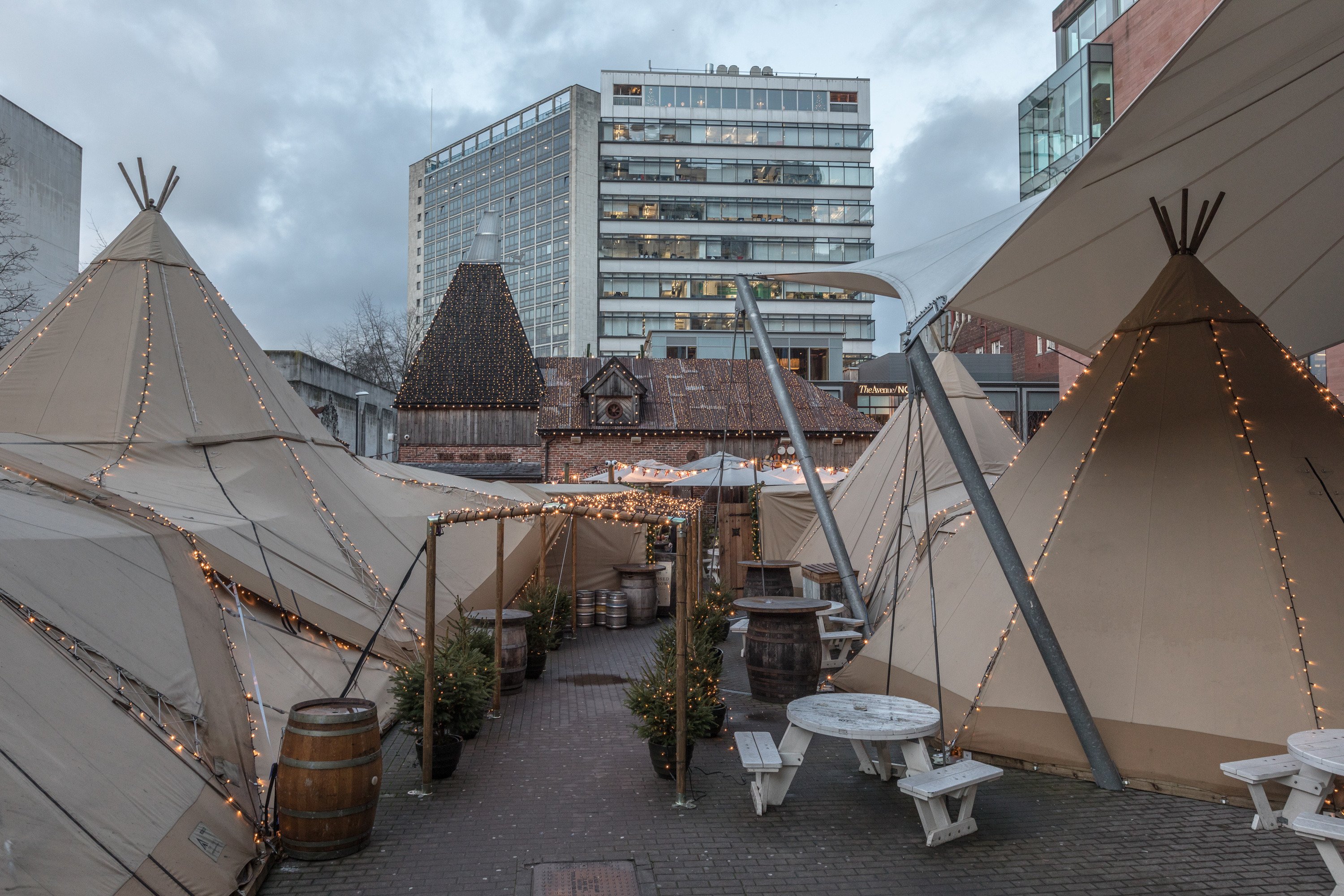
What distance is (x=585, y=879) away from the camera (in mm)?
4785

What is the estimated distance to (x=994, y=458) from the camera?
1398cm

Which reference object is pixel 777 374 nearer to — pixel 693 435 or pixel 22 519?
pixel 22 519

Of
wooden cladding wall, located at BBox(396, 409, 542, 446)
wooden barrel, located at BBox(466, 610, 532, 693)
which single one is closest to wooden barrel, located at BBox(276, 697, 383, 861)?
wooden barrel, located at BBox(466, 610, 532, 693)

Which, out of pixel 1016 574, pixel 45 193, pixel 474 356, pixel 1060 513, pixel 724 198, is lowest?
pixel 1016 574

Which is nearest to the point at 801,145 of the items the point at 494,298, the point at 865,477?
the point at 494,298

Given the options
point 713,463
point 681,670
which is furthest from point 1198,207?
point 713,463

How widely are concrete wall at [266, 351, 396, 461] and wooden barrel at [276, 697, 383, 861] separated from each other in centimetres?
1696

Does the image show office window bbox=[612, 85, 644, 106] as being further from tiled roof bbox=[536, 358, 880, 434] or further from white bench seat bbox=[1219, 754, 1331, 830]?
white bench seat bbox=[1219, 754, 1331, 830]

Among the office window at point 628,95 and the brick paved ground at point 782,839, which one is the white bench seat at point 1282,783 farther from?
the office window at point 628,95

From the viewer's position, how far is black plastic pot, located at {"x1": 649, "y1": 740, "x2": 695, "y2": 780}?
20.8ft

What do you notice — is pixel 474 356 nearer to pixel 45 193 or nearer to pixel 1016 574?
pixel 45 193

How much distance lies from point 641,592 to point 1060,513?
8025 mm

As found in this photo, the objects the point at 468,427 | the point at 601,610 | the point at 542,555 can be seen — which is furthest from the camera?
the point at 468,427

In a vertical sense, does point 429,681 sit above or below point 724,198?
below
